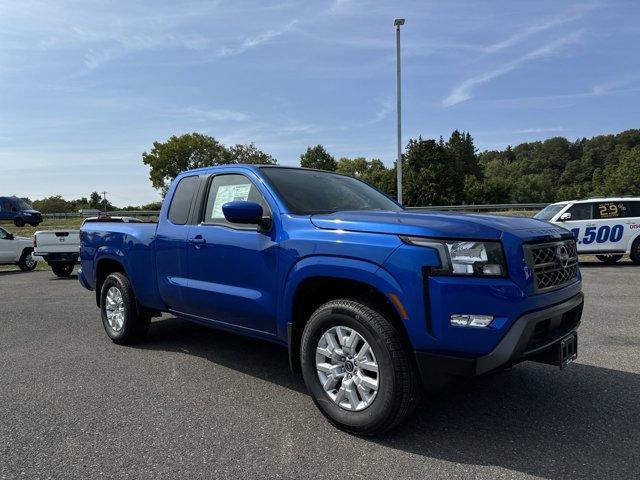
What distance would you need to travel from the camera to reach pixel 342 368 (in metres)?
3.40

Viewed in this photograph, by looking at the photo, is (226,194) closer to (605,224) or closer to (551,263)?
(551,263)

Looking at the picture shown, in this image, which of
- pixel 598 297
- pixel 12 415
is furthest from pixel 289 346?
pixel 598 297

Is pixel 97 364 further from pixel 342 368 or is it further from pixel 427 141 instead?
pixel 427 141

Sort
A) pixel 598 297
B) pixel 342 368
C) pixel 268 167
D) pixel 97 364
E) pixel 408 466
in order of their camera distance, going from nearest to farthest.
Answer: pixel 408 466 → pixel 342 368 → pixel 268 167 → pixel 97 364 → pixel 598 297

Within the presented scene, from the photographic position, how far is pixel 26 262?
16.4 meters

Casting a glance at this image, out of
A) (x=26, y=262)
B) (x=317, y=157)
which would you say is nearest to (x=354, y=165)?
(x=317, y=157)

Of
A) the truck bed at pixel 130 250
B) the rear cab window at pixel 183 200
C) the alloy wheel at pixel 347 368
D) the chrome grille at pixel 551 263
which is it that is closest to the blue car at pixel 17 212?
the truck bed at pixel 130 250

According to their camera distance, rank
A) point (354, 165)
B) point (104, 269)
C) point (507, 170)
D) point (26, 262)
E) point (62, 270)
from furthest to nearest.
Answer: point (507, 170)
point (354, 165)
point (26, 262)
point (62, 270)
point (104, 269)

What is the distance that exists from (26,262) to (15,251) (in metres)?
0.65

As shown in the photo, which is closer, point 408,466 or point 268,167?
point 408,466

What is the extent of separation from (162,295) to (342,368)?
7.91 ft

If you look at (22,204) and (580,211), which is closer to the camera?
(580,211)

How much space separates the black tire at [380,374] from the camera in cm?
307

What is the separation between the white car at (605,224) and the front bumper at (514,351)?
10950 mm
